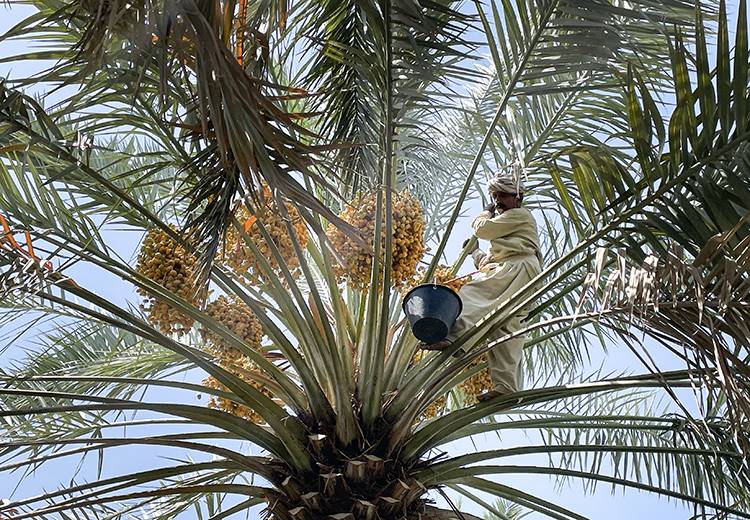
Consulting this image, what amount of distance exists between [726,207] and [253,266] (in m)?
2.21

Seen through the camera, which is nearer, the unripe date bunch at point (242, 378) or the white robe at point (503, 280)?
the white robe at point (503, 280)

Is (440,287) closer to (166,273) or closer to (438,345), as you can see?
(438,345)

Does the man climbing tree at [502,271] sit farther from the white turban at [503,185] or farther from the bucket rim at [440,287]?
the bucket rim at [440,287]

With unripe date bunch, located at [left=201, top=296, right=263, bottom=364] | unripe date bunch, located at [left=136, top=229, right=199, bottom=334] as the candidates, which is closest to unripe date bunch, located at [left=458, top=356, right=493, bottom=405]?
unripe date bunch, located at [left=201, top=296, right=263, bottom=364]

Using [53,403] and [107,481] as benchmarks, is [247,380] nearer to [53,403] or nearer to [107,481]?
[107,481]

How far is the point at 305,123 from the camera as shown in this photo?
646 cm

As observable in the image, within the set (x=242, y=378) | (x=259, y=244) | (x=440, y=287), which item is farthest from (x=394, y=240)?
(x=242, y=378)

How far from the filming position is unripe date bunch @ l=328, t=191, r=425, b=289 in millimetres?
4926

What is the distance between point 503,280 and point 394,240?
0.59 metres

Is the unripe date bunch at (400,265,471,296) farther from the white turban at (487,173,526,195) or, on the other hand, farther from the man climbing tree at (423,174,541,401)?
the white turban at (487,173,526,195)

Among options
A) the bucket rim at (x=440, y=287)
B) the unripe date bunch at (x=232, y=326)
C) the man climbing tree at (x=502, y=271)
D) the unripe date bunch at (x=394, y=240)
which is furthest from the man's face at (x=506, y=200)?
the unripe date bunch at (x=232, y=326)

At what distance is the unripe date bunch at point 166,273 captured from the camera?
4840 millimetres

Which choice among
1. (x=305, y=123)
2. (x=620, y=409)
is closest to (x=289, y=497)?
(x=305, y=123)

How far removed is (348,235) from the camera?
155 inches
